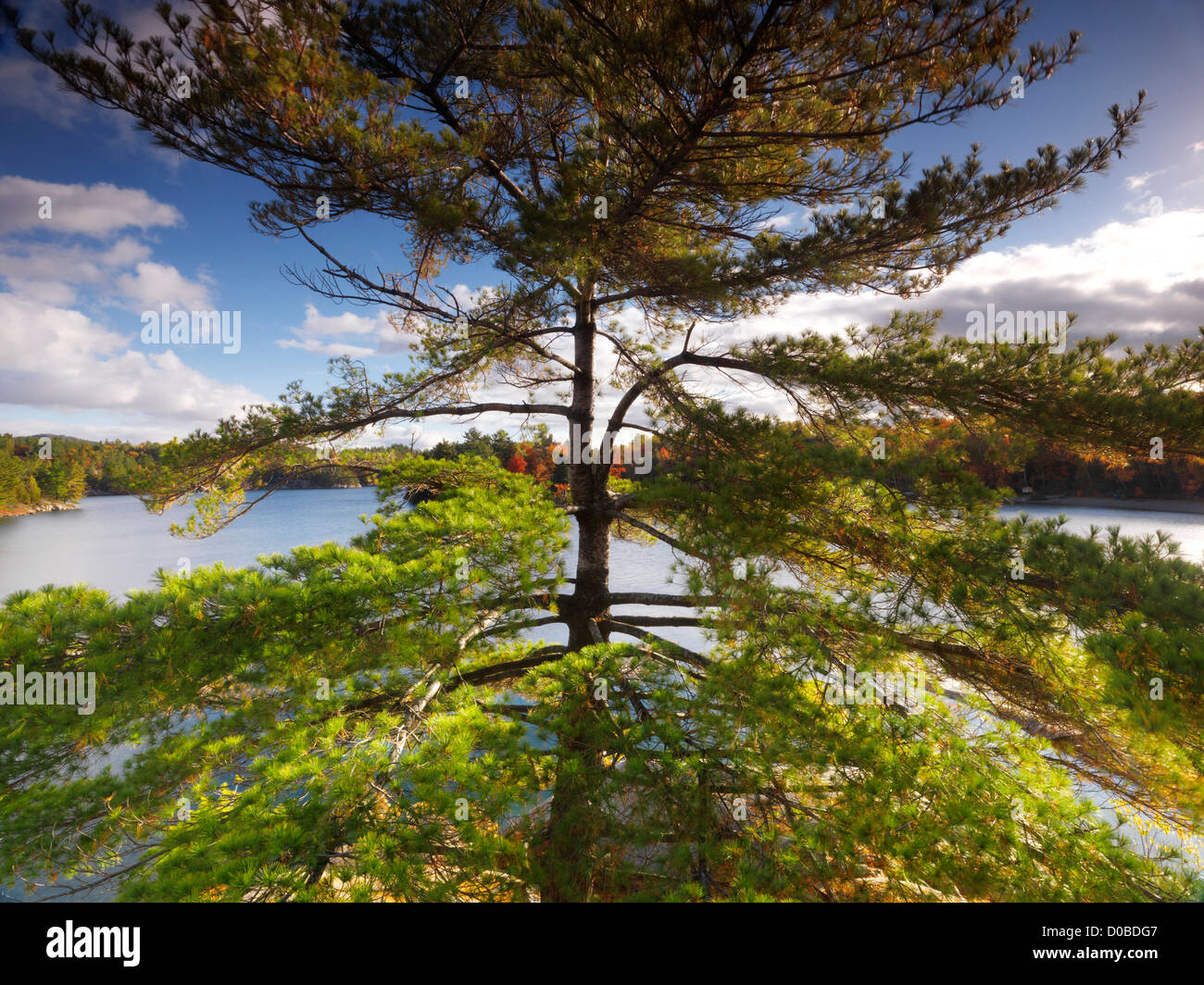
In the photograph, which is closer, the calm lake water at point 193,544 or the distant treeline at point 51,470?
the calm lake water at point 193,544

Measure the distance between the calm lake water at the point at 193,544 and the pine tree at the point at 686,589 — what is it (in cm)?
468

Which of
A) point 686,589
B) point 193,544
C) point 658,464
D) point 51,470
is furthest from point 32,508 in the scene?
point 686,589

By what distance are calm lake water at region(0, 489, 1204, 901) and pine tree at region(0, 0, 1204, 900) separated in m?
4.68

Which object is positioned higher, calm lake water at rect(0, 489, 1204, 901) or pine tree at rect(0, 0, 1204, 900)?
pine tree at rect(0, 0, 1204, 900)

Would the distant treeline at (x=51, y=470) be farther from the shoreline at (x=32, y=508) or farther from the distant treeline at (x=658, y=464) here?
the distant treeline at (x=658, y=464)

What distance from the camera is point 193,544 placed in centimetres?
2056

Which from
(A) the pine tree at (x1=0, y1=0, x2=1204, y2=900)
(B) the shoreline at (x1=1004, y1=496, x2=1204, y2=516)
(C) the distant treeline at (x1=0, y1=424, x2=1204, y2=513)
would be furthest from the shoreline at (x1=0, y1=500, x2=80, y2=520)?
(B) the shoreline at (x1=1004, y1=496, x2=1204, y2=516)

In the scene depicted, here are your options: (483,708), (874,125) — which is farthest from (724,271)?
(483,708)

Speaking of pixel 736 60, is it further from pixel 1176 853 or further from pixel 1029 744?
pixel 1176 853

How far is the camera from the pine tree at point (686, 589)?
2166mm

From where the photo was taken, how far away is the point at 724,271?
407cm

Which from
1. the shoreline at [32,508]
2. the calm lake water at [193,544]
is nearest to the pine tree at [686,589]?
the calm lake water at [193,544]

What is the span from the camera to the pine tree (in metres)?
2.17

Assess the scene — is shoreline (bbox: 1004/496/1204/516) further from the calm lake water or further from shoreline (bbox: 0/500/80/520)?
shoreline (bbox: 0/500/80/520)
